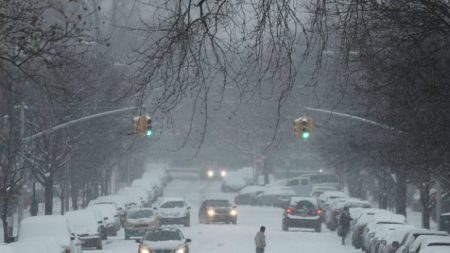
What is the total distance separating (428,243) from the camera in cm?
2592

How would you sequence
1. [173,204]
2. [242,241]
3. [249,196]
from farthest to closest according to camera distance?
[249,196], [173,204], [242,241]

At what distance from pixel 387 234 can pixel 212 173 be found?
3372 inches

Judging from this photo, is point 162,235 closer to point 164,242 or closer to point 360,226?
point 164,242

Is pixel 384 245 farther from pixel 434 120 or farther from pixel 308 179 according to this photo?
pixel 308 179

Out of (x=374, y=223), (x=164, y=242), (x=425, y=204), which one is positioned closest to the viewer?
(x=164, y=242)

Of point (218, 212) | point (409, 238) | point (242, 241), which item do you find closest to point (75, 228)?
point (242, 241)

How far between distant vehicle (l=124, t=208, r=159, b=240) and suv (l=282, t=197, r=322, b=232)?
6108 mm

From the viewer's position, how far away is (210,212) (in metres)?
58.1

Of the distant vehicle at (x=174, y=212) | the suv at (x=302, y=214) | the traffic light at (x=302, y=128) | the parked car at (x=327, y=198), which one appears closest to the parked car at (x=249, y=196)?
the parked car at (x=327, y=198)

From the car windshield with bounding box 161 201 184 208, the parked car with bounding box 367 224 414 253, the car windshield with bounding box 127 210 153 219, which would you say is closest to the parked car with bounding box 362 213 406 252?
the parked car with bounding box 367 224 414 253

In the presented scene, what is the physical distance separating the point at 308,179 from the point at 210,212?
32.6 metres

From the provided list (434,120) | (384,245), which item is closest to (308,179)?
(384,245)

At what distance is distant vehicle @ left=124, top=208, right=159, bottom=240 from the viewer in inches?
1992

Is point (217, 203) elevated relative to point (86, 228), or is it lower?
elevated
